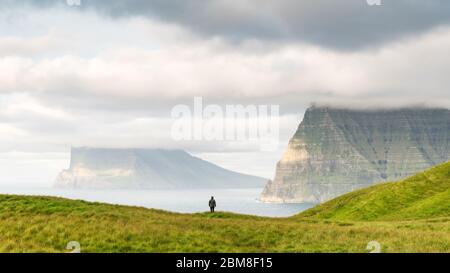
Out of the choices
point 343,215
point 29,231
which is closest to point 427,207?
point 343,215

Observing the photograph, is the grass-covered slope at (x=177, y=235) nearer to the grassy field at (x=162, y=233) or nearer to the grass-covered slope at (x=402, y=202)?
the grassy field at (x=162, y=233)

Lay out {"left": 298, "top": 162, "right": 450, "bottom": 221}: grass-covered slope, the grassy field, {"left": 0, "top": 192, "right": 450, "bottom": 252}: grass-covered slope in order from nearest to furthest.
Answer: {"left": 0, "top": 192, "right": 450, "bottom": 252}: grass-covered slope < the grassy field < {"left": 298, "top": 162, "right": 450, "bottom": 221}: grass-covered slope

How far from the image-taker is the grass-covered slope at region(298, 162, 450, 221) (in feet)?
298

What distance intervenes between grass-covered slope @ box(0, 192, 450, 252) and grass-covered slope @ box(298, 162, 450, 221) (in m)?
37.4

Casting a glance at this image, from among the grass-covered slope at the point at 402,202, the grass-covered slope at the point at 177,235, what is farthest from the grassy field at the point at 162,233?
the grass-covered slope at the point at 402,202

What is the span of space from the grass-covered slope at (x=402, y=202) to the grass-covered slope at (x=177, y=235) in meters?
37.4

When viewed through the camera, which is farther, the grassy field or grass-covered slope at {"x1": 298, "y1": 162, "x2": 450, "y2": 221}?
grass-covered slope at {"x1": 298, "y1": 162, "x2": 450, "y2": 221}

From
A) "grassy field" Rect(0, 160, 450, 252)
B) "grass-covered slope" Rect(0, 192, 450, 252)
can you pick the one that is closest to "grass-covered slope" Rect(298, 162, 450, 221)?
"grassy field" Rect(0, 160, 450, 252)

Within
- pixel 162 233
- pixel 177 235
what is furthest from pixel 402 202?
pixel 162 233

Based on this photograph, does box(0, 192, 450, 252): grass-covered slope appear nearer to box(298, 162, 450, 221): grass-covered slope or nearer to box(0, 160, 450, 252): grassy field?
box(0, 160, 450, 252): grassy field

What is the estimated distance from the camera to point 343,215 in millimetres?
107688

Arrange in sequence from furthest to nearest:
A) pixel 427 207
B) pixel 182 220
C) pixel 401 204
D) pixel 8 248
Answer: pixel 401 204 < pixel 427 207 < pixel 182 220 < pixel 8 248
